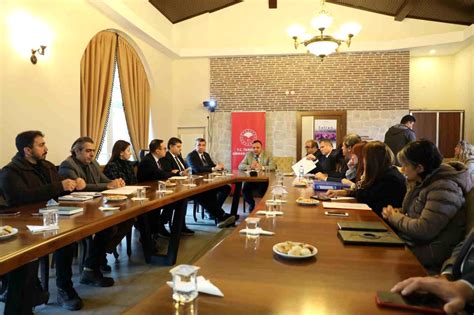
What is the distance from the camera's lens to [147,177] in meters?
4.60

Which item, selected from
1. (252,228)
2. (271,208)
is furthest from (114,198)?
(252,228)

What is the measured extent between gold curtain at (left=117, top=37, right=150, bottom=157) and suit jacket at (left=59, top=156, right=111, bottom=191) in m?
2.99

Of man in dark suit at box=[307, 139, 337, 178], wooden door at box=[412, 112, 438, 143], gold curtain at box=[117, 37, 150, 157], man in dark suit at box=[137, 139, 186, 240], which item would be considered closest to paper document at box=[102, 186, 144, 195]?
man in dark suit at box=[137, 139, 186, 240]

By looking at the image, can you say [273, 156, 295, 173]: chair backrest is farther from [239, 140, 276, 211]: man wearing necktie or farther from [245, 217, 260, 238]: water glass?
[245, 217, 260, 238]: water glass

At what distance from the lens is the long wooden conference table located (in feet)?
3.42

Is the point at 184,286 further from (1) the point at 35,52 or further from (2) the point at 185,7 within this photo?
(2) the point at 185,7

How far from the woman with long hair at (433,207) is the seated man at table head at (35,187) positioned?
2.27 m

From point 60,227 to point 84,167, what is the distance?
5.97 ft

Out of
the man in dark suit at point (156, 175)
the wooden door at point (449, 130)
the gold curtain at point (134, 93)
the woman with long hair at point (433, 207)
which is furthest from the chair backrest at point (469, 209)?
the wooden door at point (449, 130)

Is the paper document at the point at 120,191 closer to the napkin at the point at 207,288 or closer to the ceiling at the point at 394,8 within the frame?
the napkin at the point at 207,288

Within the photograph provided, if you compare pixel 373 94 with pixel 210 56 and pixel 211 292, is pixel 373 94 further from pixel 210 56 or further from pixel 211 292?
pixel 211 292

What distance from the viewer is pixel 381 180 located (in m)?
2.63

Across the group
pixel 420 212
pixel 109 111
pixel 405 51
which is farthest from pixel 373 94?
pixel 420 212

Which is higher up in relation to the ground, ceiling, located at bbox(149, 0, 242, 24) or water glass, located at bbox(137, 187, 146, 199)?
ceiling, located at bbox(149, 0, 242, 24)
